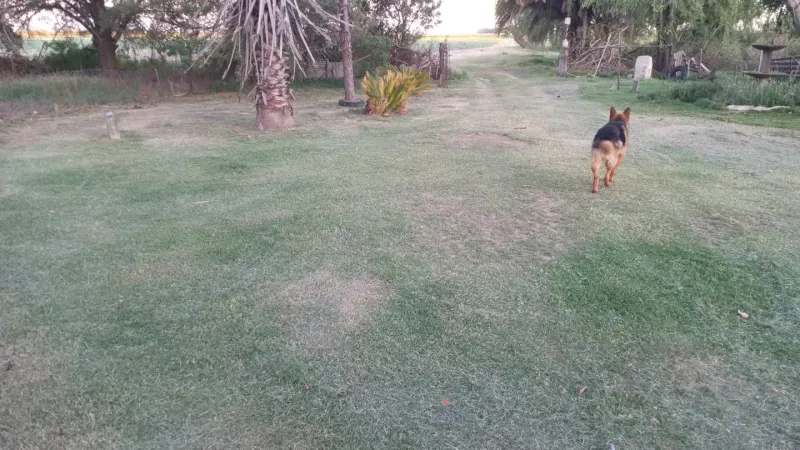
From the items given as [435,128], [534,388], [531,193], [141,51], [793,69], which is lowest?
[534,388]

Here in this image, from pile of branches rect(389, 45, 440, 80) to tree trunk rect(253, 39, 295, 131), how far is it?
397 inches

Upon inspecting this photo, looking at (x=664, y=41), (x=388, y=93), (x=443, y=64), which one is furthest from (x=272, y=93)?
(x=664, y=41)

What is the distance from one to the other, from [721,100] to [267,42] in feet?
38.1

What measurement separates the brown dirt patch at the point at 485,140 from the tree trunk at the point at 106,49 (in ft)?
45.9

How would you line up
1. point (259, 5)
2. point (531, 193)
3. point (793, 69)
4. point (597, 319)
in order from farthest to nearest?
point (793, 69), point (259, 5), point (531, 193), point (597, 319)

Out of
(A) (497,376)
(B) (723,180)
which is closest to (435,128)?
(B) (723,180)

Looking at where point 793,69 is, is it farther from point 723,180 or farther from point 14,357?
point 14,357

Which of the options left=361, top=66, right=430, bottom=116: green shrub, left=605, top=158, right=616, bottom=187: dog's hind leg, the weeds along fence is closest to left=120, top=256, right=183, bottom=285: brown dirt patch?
left=605, top=158, right=616, bottom=187: dog's hind leg

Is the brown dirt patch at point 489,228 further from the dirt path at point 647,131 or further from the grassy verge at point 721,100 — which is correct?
the grassy verge at point 721,100

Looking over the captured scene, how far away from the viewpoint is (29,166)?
24.9ft

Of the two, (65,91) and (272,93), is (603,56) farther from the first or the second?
(65,91)

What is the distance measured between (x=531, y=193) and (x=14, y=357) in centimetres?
522

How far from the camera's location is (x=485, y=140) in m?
9.24

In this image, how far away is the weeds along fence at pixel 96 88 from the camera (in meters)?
13.4
